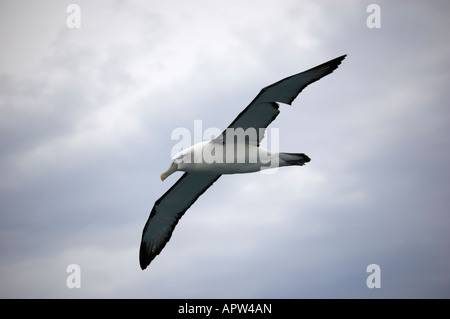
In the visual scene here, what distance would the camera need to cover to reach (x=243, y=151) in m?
13.4

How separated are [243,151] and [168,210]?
3792 mm

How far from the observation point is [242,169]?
13.5 metres

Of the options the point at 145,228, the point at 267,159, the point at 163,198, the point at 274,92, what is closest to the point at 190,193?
the point at 163,198

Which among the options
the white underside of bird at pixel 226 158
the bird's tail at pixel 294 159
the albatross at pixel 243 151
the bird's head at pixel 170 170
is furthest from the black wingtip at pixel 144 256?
the bird's tail at pixel 294 159

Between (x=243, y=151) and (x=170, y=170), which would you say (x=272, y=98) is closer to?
(x=243, y=151)

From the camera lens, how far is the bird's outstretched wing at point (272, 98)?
1145cm

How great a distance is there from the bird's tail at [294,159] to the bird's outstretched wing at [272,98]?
90cm

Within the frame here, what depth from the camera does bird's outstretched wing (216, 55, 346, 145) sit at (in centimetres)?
1145

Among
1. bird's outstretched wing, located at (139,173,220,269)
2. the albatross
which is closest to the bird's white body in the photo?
the albatross

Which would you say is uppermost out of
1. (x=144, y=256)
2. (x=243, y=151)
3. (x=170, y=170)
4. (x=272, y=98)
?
(x=272, y=98)

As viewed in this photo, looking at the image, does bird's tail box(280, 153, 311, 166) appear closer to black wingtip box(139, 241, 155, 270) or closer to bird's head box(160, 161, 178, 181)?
bird's head box(160, 161, 178, 181)

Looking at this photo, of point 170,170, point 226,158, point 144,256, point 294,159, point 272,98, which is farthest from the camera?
point 144,256

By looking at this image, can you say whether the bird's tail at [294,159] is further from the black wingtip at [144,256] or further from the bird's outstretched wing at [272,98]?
the black wingtip at [144,256]

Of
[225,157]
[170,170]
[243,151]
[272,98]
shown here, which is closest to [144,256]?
[170,170]
